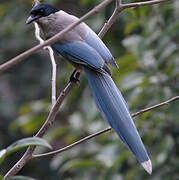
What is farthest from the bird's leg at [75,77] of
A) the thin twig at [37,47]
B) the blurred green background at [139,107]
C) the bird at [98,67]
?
the thin twig at [37,47]

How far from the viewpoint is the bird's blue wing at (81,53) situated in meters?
3.29

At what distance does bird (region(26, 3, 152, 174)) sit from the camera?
9.06 ft

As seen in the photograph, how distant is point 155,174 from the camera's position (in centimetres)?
377

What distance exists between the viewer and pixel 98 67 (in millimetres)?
3248

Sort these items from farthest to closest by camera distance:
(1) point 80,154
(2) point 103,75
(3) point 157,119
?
(1) point 80,154 → (3) point 157,119 → (2) point 103,75

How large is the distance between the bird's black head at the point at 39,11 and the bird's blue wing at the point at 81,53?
0.27 meters

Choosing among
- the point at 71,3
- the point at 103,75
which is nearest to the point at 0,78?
the point at 71,3

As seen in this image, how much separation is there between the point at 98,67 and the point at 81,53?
234mm

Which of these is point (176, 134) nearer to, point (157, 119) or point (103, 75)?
point (157, 119)

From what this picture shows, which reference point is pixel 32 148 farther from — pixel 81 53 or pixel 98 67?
pixel 81 53

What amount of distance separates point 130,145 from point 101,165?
120 cm

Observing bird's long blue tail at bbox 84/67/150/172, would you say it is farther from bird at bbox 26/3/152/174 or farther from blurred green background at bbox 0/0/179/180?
blurred green background at bbox 0/0/179/180

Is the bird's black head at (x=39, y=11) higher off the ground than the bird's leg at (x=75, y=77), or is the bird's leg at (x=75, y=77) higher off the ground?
the bird's black head at (x=39, y=11)

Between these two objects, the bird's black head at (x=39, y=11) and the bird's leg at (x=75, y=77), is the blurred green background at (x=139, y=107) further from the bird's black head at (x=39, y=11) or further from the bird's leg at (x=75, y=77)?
the bird's black head at (x=39, y=11)
